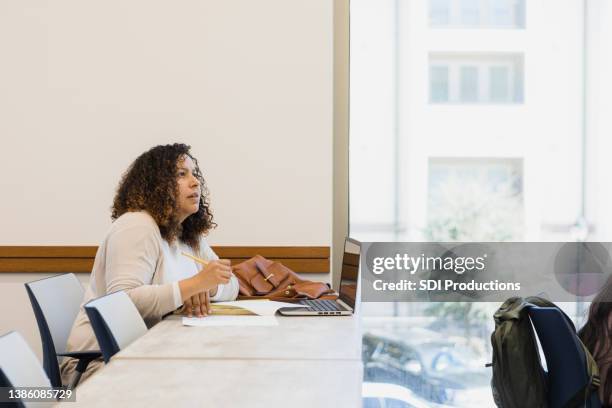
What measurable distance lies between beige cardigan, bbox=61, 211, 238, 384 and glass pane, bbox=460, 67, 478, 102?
207cm

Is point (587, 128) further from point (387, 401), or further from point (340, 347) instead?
point (340, 347)

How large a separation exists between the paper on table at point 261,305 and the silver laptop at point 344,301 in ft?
0.15

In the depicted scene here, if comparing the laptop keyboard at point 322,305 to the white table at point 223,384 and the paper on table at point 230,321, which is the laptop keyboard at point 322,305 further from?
the white table at point 223,384

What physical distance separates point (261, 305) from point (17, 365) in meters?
1.27

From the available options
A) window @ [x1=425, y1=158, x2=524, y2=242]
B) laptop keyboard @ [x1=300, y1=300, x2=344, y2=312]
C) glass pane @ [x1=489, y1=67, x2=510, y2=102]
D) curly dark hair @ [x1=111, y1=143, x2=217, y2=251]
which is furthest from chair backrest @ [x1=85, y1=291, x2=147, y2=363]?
glass pane @ [x1=489, y1=67, x2=510, y2=102]

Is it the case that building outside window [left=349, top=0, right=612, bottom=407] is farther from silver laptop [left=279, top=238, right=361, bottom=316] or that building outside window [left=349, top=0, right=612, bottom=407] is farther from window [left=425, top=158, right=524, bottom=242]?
silver laptop [left=279, top=238, right=361, bottom=316]

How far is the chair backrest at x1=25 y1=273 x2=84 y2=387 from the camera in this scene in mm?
2568

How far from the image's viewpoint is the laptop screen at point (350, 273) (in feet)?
8.78

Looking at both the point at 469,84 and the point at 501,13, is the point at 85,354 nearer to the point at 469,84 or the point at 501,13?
the point at 469,84

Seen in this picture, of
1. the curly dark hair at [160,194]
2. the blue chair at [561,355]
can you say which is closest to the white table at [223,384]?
the blue chair at [561,355]

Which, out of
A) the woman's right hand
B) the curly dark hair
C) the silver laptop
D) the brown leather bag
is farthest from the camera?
the brown leather bag

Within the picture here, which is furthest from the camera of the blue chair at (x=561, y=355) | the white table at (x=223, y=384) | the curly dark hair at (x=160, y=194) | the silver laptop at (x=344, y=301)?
the curly dark hair at (x=160, y=194)

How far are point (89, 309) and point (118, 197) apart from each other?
0.99 meters

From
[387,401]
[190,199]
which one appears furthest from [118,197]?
[387,401]
